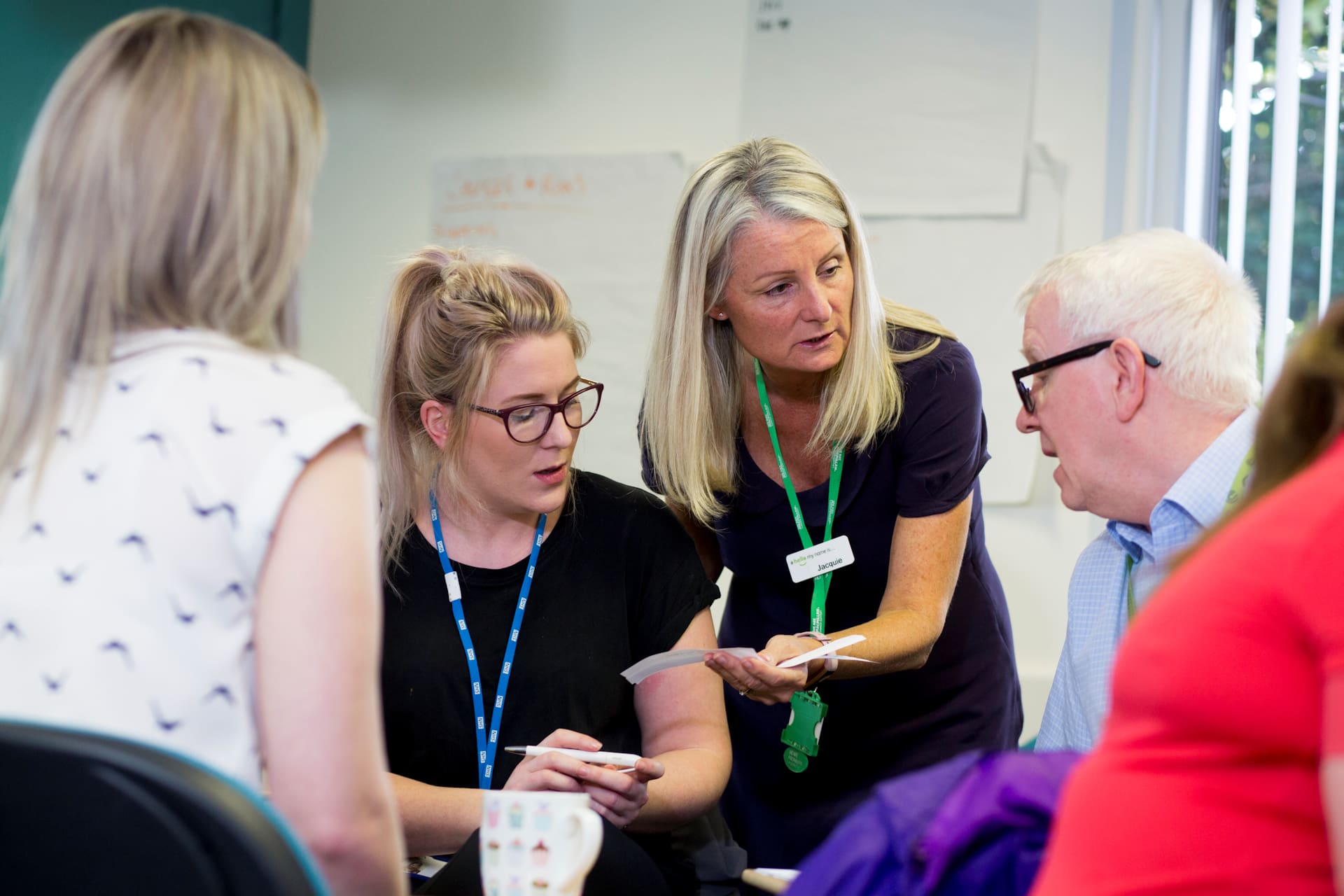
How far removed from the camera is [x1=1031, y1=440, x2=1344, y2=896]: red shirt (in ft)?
2.34

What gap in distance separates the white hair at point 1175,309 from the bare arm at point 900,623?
53 cm

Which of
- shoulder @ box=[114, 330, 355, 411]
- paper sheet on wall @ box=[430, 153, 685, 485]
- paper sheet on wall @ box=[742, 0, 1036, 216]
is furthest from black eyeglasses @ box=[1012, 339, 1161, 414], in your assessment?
paper sheet on wall @ box=[430, 153, 685, 485]

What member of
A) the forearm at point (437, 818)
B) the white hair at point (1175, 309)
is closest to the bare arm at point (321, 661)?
the forearm at point (437, 818)

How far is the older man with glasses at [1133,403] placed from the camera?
4.99 feet

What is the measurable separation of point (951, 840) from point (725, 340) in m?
1.39

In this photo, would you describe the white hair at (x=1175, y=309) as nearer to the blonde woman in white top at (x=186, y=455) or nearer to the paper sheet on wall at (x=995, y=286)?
the blonde woman in white top at (x=186, y=455)

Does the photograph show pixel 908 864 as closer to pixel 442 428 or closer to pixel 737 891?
pixel 737 891

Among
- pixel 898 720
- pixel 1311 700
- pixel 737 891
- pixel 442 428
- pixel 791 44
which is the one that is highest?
pixel 791 44

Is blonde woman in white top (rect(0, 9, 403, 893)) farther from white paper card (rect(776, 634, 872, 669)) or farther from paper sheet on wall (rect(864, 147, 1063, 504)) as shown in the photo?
paper sheet on wall (rect(864, 147, 1063, 504))

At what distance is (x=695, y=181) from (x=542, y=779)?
108 centimetres

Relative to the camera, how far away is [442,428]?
2033 mm

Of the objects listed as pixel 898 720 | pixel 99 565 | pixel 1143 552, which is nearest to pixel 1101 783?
pixel 99 565

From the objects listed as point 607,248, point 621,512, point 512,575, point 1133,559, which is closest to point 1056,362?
point 1133,559

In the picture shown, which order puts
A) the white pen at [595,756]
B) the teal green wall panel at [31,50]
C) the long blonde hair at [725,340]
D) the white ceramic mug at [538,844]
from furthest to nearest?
1. the teal green wall panel at [31,50]
2. the long blonde hair at [725,340]
3. the white pen at [595,756]
4. the white ceramic mug at [538,844]
